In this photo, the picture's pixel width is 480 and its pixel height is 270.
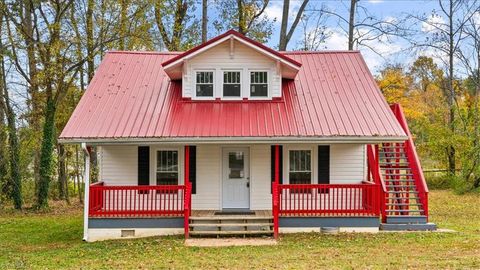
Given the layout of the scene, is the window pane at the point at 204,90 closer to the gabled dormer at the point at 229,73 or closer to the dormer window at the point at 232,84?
the gabled dormer at the point at 229,73

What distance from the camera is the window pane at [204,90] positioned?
16.4 m

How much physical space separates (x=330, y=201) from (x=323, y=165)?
1158mm

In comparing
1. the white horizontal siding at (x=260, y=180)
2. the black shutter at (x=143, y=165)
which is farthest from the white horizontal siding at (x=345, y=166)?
the black shutter at (x=143, y=165)

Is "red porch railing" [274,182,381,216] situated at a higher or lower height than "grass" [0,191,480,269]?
higher

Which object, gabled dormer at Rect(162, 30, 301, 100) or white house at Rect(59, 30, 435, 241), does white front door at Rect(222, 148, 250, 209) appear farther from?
gabled dormer at Rect(162, 30, 301, 100)

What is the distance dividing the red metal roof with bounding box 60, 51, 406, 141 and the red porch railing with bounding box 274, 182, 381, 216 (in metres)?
1.46

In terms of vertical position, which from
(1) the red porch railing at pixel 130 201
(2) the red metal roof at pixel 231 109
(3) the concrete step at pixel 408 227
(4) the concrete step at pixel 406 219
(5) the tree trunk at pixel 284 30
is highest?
(5) the tree trunk at pixel 284 30

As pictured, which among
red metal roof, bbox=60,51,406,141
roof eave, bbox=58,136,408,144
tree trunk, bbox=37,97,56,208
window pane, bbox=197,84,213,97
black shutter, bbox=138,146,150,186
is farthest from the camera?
tree trunk, bbox=37,97,56,208

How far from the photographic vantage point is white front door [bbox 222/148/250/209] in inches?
618

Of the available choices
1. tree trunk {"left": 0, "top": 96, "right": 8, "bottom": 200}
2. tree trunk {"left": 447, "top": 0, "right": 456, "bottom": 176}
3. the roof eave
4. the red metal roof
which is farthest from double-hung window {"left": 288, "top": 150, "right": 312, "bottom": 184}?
tree trunk {"left": 447, "top": 0, "right": 456, "bottom": 176}

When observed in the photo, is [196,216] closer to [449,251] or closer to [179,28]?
[449,251]

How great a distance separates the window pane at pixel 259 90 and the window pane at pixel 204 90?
1350 mm

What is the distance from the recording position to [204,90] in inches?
645

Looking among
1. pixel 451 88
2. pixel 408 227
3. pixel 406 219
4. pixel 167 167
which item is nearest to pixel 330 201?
pixel 406 219
